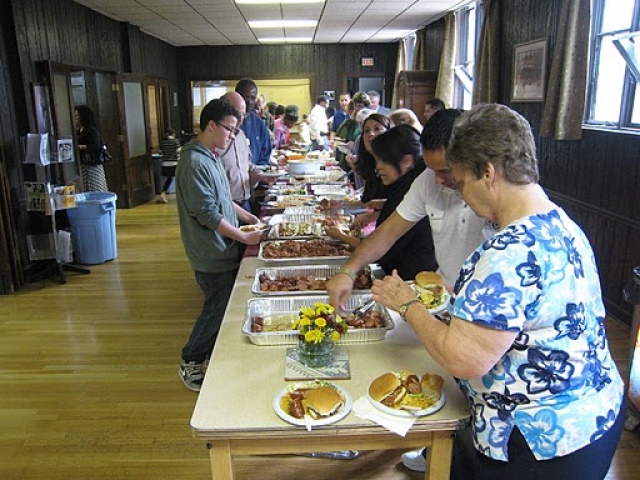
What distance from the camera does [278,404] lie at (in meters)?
1.25

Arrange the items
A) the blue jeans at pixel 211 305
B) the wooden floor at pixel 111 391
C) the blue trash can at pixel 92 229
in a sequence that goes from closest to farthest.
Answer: the wooden floor at pixel 111 391
the blue jeans at pixel 211 305
the blue trash can at pixel 92 229

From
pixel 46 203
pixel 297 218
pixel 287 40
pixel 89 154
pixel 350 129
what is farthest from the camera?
pixel 287 40

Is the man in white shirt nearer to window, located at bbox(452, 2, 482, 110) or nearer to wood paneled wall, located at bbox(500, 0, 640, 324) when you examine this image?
wood paneled wall, located at bbox(500, 0, 640, 324)

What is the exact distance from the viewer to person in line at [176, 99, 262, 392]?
7.95 feet

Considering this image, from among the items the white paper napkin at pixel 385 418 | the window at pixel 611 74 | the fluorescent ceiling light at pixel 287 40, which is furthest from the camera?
the fluorescent ceiling light at pixel 287 40


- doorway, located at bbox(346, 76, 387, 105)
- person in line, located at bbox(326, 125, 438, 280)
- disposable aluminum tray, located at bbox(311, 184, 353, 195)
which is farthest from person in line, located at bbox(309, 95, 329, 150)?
person in line, located at bbox(326, 125, 438, 280)

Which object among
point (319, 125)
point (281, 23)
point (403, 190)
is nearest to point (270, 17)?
point (281, 23)

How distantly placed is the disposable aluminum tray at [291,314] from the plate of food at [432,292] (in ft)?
0.42

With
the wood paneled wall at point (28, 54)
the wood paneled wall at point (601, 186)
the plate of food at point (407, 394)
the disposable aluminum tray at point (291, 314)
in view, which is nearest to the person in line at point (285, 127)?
the wood paneled wall at point (28, 54)

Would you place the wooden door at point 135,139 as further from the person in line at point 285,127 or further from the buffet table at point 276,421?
the buffet table at point 276,421

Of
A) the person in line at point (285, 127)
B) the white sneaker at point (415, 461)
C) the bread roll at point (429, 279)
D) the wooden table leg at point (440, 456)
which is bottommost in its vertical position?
the white sneaker at point (415, 461)

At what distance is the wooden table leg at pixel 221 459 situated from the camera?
1.23 metres

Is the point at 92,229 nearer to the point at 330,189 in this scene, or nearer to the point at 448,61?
the point at 330,189

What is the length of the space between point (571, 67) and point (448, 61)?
3.44 m
